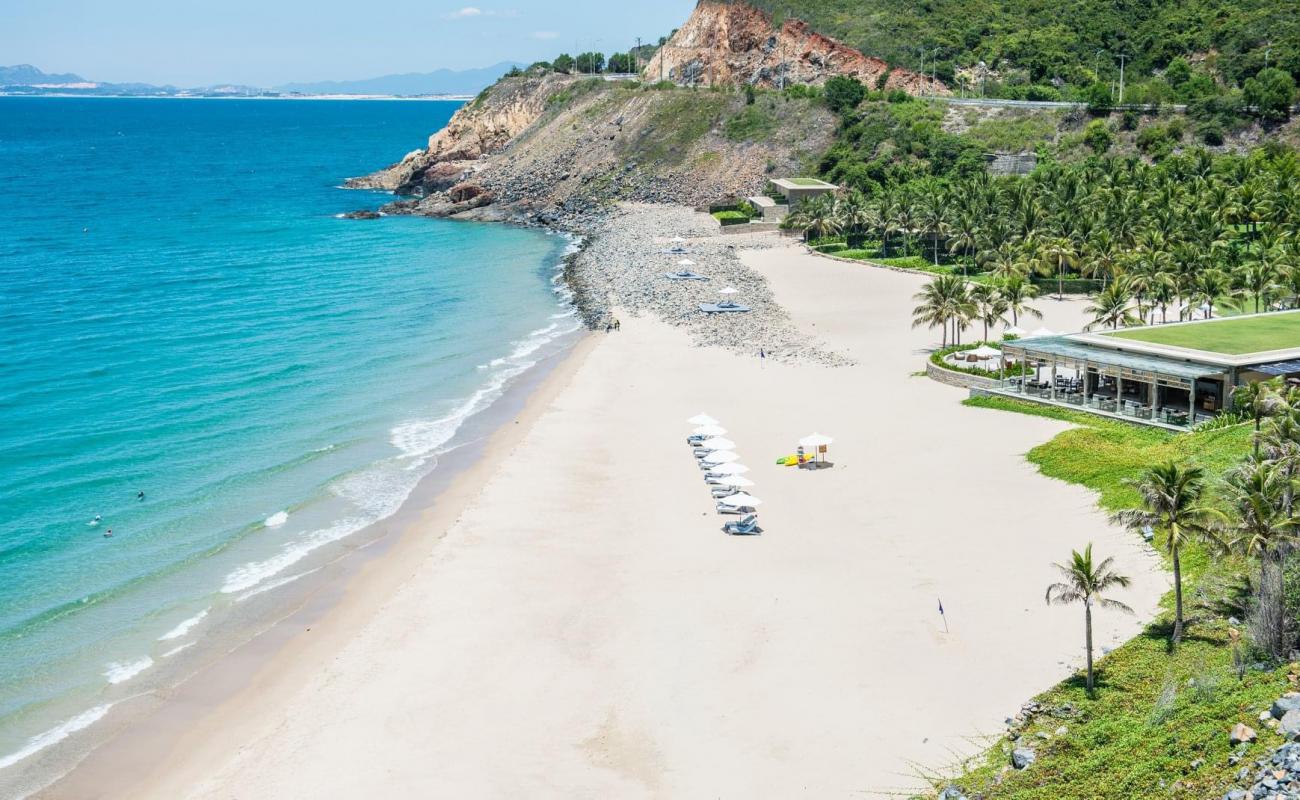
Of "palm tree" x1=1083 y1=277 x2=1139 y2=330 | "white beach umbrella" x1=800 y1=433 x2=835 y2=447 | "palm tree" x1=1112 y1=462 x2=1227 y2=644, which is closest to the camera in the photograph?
"palm tree" x1=1112 y1=462 x2=1227 y2=644

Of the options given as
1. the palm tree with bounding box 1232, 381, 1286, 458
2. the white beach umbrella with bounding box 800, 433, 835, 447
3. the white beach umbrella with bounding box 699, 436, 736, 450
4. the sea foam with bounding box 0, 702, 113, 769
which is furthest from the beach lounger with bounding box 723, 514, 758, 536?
the sea foam with bounding box 0, 702, 113, 769

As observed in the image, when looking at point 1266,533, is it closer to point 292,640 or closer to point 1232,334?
point 292,640

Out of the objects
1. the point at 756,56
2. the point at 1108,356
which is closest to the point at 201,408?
the point at 1108,356

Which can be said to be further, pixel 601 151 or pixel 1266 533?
pixel 601 151

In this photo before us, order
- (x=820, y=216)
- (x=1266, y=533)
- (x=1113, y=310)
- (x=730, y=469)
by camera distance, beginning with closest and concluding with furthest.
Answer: (x=1266, y=533), (x=730, y=469), (x=1113, y=310), (x=820, y=216)

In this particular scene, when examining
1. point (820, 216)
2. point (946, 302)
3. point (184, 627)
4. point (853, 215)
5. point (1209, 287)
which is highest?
point (853, 215)

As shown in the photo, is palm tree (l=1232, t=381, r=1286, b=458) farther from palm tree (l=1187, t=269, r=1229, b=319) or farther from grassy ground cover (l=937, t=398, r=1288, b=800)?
palm tree (l=1187, t=269, r=1229, b=319)

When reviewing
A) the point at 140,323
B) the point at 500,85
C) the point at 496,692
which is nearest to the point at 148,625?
the point at 496,692

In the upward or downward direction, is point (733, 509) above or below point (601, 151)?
below
